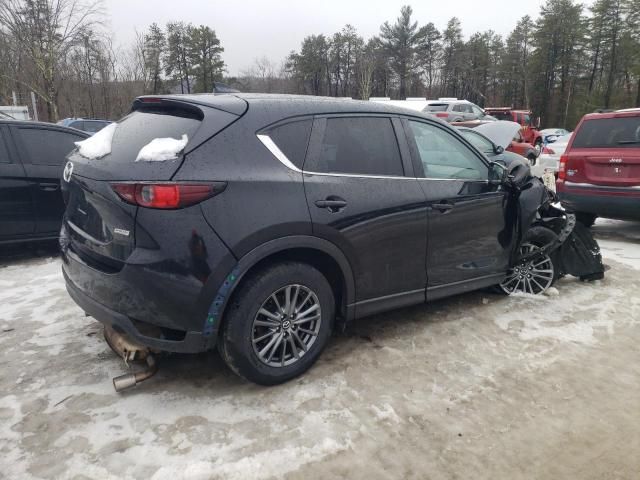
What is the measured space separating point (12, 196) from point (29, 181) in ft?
0.79

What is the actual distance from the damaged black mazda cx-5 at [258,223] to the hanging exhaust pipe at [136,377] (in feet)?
0.04

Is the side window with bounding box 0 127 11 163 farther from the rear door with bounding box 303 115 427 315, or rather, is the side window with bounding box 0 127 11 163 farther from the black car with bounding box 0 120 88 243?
the rear door with bounding box 303 115 427 315

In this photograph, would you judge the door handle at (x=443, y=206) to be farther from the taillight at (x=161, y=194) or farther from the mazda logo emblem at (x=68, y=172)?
the mazda logo emblem at (x=68, y=172)

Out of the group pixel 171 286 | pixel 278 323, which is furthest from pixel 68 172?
pixel 278 323

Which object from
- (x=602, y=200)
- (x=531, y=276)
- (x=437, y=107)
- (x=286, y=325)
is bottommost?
(x=531, y=276)

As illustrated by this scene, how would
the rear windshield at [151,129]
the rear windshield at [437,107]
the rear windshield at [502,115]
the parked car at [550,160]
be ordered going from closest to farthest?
1. the rear windshield at [151,129]
2. the parked car at [550,160]
3. the rear windshield at [437,107]
4. the rear windshield at [502,115]

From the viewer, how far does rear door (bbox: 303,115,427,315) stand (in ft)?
9.98

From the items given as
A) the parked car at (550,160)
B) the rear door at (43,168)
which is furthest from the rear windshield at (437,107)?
the rear door at (43,168)

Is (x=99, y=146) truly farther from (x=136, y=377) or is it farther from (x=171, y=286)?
(x=136, y=377)

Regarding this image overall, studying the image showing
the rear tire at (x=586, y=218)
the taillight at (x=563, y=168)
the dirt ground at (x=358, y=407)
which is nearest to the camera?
the dirt ground at (x=358, y=407)

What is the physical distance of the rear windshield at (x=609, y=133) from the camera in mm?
6461

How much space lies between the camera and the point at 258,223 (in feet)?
8.87

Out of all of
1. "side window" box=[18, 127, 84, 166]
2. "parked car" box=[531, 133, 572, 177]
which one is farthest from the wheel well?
"parked car" box=[531, 133, 572, 177]

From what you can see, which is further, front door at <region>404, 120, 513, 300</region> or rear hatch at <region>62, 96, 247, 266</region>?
front door at <region>404, 120, 513, 300</region>
